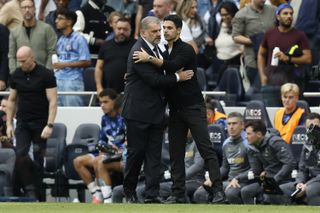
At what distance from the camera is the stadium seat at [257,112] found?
19656mm

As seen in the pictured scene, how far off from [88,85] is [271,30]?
324cm

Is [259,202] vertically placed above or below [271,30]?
below

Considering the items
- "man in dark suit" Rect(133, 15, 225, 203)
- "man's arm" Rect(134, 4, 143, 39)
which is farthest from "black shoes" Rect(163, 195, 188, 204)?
"man's arm" Rect(134, 4, 143, 39)

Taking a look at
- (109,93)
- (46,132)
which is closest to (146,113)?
(109,93)

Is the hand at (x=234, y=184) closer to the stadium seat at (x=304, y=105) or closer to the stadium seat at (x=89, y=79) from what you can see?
the stadium seat at (x=304, y=105)

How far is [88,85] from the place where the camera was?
73.5 feet

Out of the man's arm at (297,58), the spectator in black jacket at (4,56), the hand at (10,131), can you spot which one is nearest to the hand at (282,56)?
the man's arm at (297,58)

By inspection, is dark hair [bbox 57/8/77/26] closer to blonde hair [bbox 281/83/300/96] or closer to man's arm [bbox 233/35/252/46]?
man's arm [bbox 233/35/252/46]

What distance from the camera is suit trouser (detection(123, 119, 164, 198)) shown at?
1714 cm

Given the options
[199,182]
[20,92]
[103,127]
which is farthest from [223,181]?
[20,92]

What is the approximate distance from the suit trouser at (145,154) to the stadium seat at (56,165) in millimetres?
3579

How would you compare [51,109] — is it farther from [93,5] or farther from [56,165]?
[93,5]

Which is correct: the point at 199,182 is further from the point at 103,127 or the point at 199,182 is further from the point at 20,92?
the point at 20,92

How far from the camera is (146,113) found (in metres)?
17.0
